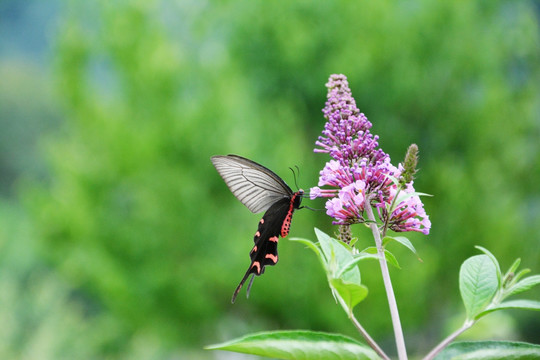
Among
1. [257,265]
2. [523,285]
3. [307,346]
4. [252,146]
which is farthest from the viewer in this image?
[252,146]

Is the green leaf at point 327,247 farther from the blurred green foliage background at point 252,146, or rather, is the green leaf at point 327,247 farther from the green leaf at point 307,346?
the blurred green foliage background at point 252,146

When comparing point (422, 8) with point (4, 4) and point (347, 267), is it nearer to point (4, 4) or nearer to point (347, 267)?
point (347, 267)

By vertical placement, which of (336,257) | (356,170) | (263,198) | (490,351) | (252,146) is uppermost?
(252,146)

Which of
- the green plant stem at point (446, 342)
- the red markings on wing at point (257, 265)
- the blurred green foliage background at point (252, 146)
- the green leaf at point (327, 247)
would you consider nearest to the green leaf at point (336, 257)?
the green leaf at point (327, 247)

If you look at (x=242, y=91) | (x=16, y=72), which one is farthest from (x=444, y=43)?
(x=16, y=72)

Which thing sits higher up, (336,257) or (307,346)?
(336,257)

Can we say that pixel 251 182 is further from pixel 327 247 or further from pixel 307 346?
pixel 307 346

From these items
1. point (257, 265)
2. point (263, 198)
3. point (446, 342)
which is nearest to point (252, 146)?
point (263, 198)
